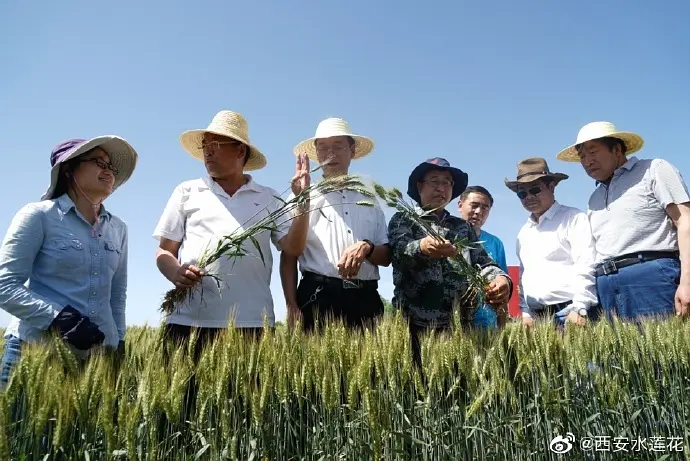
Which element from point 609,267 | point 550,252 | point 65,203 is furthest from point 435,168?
point 65,203

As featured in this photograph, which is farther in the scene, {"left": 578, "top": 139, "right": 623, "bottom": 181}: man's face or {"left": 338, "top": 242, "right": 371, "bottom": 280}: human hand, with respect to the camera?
{"left": 578, "top": 139, "right": 623, "bottom": 181}: man's face

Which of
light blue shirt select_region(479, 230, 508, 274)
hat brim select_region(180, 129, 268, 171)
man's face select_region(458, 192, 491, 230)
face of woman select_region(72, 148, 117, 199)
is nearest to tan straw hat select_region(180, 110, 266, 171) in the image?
hat brim select_region(180, 129, 268, 171)

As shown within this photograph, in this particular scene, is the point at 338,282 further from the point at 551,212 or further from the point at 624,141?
the point at 624,141

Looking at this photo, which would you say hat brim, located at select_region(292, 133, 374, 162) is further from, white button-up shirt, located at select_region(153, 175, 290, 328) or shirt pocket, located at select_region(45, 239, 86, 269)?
shirt pocket, located at select_region(45, 239, 86, 269)

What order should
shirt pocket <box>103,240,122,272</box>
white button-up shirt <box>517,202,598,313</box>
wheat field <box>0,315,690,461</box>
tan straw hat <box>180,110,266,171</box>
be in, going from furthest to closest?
white button-up shirt <box>517,202,598,313</box> → tan straw hat <box>180,110,266,171</box> → shirt pocket <box>103,240,122,272</box> → wheat field <box>0,315,690,461</box>

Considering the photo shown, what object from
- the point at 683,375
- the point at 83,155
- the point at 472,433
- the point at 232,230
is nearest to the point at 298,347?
the point at 472,433

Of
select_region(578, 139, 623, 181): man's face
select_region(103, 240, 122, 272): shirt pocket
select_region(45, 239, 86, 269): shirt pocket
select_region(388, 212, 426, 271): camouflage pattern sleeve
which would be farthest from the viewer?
select_region(578, 139, 623, 181): man's face

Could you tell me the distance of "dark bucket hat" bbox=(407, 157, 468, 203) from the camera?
361 centimetres

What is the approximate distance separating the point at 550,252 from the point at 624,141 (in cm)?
127

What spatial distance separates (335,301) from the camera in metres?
3.36

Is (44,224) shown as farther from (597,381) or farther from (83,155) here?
(597,381)

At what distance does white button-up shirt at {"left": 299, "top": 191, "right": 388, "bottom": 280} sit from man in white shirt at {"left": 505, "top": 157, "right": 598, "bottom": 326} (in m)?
1.44

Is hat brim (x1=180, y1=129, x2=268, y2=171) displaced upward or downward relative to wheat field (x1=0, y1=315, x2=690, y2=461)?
upward

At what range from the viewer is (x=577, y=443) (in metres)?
2.26
